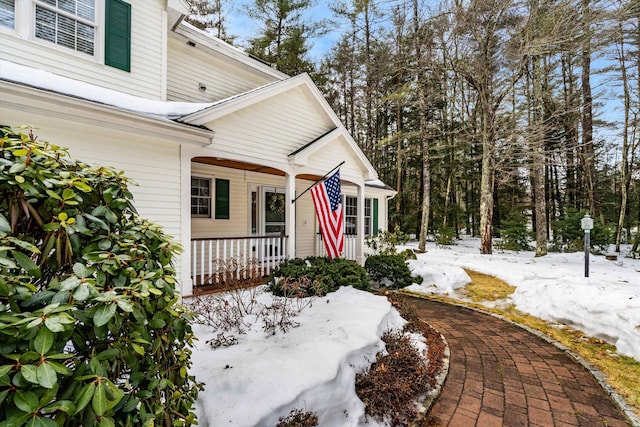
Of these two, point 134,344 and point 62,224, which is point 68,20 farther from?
point 134,344

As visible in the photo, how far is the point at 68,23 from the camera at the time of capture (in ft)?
17.5

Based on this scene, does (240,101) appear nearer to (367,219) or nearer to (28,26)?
(28,26)

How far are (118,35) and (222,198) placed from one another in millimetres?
4035

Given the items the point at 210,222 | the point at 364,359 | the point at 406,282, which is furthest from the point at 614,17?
the point at 210,222

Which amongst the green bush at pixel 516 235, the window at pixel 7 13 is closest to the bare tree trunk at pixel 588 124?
the green bush at pixel 516 235

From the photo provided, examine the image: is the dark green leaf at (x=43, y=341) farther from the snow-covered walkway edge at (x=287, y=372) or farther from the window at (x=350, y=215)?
the window at (x=350, y=215)

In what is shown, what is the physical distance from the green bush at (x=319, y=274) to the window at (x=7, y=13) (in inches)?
243

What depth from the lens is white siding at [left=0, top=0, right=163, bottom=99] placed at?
194 inches

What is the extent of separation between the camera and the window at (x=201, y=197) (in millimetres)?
7684

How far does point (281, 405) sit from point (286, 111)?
6.49 meters

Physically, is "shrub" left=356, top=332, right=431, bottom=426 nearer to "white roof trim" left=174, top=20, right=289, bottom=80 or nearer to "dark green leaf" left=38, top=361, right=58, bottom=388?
"dark green leaf" left=38, top=361, right=58, bottom=388

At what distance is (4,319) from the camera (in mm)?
914

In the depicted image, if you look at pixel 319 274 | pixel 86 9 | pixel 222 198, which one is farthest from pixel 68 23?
pixel 319 274

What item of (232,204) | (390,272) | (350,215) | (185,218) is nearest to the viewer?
(185,218)
